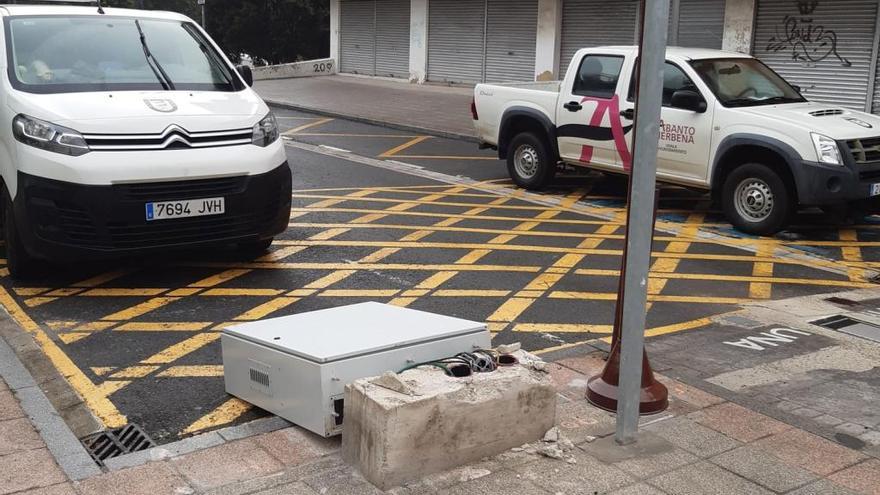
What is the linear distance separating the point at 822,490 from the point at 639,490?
78 centimetres

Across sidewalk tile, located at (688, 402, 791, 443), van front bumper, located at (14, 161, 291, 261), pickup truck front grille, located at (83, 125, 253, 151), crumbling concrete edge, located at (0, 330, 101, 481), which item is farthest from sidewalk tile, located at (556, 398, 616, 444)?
pickup truck front grille, located at (83, 125, 253, 151)

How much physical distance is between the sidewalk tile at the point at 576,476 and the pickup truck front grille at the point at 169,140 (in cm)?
389

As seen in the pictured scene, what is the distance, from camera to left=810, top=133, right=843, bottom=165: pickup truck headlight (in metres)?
8.87

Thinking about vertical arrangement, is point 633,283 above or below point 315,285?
above

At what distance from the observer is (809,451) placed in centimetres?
430

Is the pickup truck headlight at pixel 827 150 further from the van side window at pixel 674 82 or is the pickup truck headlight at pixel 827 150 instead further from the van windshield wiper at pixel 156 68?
the van windshield wiper at pixel 156 68

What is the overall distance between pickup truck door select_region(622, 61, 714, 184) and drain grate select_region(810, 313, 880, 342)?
3399 millimetres

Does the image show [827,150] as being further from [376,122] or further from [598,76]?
[376,122]

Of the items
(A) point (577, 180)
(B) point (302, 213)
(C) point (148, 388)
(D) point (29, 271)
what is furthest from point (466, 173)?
(C) point (148, 388)

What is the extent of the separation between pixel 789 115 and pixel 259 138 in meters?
5.37

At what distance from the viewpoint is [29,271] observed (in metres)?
7.09

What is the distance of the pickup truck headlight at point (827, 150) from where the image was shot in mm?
8867

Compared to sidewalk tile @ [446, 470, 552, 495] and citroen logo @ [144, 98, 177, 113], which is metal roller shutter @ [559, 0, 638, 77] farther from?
sidewalk tile @ [446, 470, 552, 495]

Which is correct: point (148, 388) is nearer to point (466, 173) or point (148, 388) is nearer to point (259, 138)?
point (259, 138)
